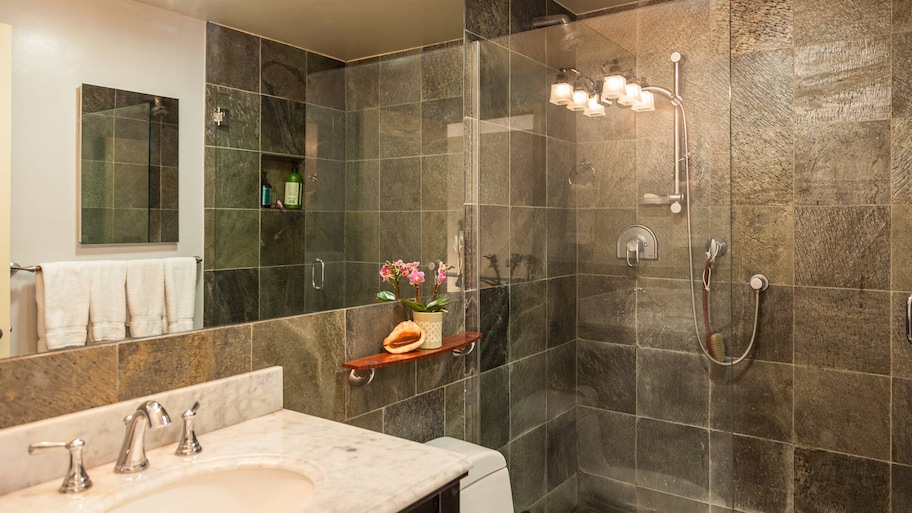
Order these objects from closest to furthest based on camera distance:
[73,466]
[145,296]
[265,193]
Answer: [73,466]
[145,296]
[265,193]

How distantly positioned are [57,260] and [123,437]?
37 centimetres

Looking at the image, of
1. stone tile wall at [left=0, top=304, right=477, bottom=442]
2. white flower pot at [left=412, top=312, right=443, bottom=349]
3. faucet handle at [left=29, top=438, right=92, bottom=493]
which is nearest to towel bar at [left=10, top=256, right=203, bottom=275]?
stone tile wall at [left=0, top=304, right=477, bottom=442]

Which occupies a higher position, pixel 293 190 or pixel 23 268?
pixel 293 190

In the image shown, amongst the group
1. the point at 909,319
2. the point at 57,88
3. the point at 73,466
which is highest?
the point at 57,88

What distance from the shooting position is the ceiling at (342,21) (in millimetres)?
1371

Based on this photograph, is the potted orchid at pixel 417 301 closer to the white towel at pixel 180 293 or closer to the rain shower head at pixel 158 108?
the white towel at pixel 180 293

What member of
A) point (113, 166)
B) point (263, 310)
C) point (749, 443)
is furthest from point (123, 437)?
point (749, 443)

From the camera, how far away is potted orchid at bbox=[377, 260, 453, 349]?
1.91 metres

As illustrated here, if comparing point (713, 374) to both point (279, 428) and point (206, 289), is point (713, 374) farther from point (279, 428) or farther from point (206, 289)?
point (206, 289)

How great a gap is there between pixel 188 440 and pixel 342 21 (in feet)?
4.04

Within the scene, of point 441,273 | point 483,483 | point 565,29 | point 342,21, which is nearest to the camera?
point 342,21

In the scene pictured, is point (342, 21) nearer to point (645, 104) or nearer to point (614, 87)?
point (614, 87)

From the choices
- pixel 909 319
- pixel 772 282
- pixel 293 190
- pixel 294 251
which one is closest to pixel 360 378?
pixel 294 251

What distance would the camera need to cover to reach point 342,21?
1.74 metres
